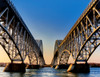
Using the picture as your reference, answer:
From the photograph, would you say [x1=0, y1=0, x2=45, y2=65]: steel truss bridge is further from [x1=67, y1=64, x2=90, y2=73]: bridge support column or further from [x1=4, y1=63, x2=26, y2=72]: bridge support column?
[x1=67, y1=64, x2=90, y2=73]: bridge support column

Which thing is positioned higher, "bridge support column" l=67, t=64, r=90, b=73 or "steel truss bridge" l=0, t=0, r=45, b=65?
"steel truss bridge" l=0, t=0, r=45, b=65

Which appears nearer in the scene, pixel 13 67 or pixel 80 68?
pixel 13 67

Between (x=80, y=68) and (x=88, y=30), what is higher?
(x=88, y=30)

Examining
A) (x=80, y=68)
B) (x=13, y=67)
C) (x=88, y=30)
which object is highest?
(x=88, y=30)

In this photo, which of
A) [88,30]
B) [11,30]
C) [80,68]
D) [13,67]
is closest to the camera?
[88,30]

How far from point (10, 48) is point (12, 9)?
47.3ft

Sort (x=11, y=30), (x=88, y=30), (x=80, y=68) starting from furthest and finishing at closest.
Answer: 1. (x=80, y=68)
2. (x=11, y=30)
3. (x=88, y=30)

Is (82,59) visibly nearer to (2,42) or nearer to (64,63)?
(2,42)

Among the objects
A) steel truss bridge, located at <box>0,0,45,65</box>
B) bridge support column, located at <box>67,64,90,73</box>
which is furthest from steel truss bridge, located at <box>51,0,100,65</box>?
steel truss bridge, located at <box>0,0,45,65</box>

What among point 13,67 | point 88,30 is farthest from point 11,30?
point 88,30

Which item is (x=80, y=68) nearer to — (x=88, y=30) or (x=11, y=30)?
(x=88, y=30)

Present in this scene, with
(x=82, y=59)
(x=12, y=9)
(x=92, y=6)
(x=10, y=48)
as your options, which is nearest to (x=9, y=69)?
(x=10, y=48)

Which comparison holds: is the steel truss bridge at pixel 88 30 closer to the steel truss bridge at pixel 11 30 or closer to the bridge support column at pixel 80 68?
the bridge support column at pixel 80 68

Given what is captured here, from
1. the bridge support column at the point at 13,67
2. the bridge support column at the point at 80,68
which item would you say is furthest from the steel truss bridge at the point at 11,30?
the bridge support column at the point at 80,68
